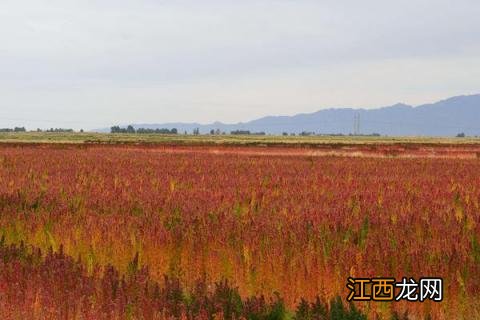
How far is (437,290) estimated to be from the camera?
19.2ft

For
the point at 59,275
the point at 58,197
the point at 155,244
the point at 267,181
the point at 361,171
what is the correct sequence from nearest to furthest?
the point at 59,275, the point at 155,244, the point at 58,197, the point at 267,181, the point at 361,171

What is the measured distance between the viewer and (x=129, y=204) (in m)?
11.1

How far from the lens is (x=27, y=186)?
1445 centimetres

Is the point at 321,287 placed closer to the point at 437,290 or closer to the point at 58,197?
the point at 437,290

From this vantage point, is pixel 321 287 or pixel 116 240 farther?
pixel 116 240

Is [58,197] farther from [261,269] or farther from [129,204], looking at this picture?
[261,269]

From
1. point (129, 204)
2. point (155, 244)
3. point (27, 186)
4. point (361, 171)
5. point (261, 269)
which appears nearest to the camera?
point (261, 269)

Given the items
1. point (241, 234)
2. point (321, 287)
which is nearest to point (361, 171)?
point (241, 234)

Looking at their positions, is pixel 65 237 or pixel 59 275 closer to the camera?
pixel 59 275

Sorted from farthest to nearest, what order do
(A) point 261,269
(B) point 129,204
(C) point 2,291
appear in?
(B) point 129,204 → (A) point 261,269 → (C) point 2,291

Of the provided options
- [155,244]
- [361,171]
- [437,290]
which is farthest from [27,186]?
[361,171]

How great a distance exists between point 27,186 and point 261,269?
30.5 ft

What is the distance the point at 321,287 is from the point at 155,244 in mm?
2390

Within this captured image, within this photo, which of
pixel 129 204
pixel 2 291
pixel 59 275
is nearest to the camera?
pixel 2 291
